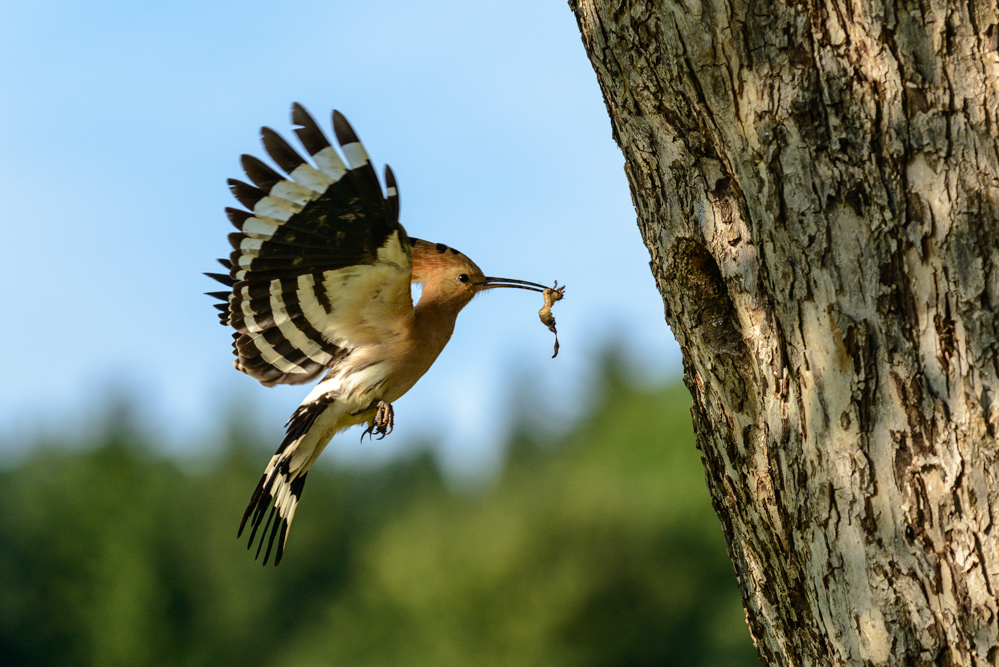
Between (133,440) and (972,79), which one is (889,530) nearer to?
(972,79)

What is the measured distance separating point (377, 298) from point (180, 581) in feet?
104

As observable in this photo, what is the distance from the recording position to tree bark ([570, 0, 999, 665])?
2189 millimetres

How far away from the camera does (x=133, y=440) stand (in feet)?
116

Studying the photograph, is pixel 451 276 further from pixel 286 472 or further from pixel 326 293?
pixel 286 472

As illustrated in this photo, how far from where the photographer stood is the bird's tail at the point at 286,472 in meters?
4.55

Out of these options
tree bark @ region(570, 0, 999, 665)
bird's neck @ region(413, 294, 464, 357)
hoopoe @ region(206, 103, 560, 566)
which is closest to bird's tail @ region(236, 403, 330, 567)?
hoopoe @ region(206, 103, 560, 566)

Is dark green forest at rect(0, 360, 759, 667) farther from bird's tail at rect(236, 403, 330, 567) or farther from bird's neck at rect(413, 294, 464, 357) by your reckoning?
bird's tail at rect(236, 403, 330, 567)

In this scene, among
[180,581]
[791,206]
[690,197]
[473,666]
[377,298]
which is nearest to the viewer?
[791,206]

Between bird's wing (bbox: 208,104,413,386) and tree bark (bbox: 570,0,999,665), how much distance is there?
1395 mm

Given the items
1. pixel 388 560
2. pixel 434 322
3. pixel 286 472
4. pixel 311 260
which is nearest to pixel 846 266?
pixel 311 260

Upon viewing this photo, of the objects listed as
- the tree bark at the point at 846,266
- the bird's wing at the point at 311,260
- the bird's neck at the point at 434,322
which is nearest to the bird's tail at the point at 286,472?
the bird's wing at the point at 311,260

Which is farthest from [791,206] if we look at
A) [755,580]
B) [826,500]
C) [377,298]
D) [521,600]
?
[521,600]

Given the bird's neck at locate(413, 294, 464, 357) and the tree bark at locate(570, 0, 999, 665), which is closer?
the tree bark at locate(570, 0, 999, 665)

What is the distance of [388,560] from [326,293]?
64.1 ft
